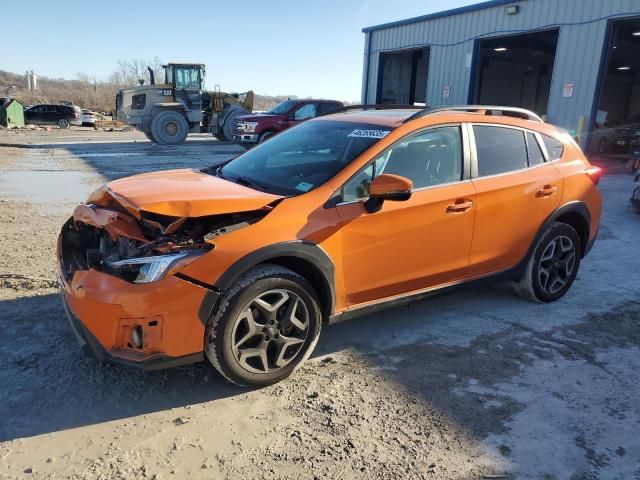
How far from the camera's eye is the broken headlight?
2.71 metres

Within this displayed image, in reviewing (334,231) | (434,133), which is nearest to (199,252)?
(334,231)

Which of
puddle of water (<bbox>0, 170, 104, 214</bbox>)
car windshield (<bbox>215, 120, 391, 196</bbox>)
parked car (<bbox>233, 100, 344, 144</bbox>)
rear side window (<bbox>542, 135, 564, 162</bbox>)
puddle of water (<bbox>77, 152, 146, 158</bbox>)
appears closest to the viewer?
car windshield (<bbox>215, 120, 391, 196</bbox>)

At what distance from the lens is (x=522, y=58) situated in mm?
25500

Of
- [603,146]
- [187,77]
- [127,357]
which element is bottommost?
[127,357]

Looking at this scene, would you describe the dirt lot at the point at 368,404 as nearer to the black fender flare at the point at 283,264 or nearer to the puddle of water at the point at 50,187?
the black fender flare at the point at 283,264

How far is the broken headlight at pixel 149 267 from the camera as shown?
271 cm

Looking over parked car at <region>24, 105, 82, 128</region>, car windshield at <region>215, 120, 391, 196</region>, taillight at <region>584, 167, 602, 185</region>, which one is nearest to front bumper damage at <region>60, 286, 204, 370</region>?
car windshield at <region>215, 120, 391, 196</region>

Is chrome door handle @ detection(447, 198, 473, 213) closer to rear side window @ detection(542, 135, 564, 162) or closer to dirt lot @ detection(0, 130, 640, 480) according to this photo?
dirt lot @ detection(0, 130, 640, 480)

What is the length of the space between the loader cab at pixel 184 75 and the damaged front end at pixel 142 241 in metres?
19.1

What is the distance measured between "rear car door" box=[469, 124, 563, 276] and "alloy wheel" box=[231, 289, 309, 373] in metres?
1.59

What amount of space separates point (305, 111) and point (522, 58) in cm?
1437

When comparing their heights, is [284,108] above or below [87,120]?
above

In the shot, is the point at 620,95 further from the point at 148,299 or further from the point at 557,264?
the point at 148,299

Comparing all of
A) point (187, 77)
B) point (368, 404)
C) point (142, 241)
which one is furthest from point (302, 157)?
point (187, 77)
